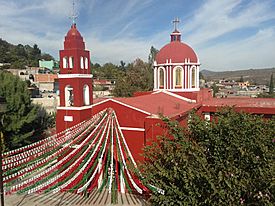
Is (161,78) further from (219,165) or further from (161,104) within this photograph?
(219,165)

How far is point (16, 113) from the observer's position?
17.7 metres

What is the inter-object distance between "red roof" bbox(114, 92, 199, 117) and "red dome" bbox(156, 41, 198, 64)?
2.75 meters

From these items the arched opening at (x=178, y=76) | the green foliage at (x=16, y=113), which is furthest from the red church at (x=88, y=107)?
the green foliage at (x=16, y=113)

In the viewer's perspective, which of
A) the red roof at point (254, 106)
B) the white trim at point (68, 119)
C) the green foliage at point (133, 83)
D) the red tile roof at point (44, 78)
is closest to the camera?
the white trim at point (68, 119)

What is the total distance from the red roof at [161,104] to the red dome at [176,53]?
2.75 m

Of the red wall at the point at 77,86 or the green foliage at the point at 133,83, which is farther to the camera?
the green foliage at the point at 133,83

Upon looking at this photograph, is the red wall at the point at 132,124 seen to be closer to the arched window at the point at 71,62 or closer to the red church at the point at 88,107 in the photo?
the red church at the point at 88,107

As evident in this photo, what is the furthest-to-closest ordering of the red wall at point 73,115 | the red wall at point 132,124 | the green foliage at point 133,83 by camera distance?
the green foliage at point 133,83, the red wall at point 73,115, the red wall at point 132,124

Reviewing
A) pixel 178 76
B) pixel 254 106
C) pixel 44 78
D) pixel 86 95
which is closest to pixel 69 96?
pixel 86 95

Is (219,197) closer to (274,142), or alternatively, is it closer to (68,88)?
(274,142)

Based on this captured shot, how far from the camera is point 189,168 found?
6.54 metres

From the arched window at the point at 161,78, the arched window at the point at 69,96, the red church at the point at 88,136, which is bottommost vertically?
the red church at the point at 88,136

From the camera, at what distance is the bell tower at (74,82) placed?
12.1 m

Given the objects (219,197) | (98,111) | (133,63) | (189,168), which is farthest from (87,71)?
(133,63)
